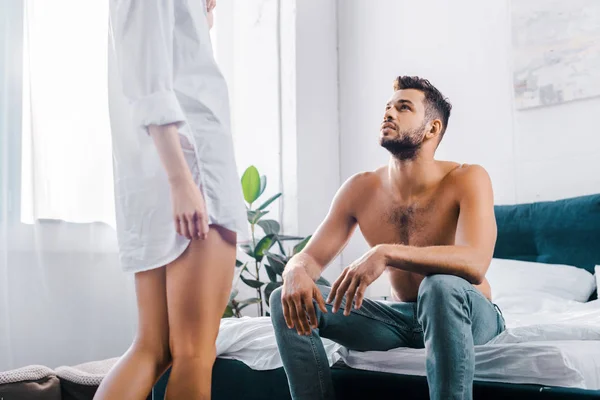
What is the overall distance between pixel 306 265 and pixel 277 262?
1.72 meters

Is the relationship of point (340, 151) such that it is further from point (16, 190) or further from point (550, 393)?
point (550, 393)

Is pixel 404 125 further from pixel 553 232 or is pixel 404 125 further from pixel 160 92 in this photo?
pixel 553 232

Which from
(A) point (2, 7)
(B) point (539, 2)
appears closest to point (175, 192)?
(A) point (2, 7)

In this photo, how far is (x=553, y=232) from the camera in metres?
3.01

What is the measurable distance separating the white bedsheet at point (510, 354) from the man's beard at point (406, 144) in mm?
534

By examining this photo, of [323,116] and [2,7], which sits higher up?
[2,7]

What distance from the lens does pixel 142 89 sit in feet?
4.34

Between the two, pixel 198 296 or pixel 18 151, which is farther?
pixel 18 151

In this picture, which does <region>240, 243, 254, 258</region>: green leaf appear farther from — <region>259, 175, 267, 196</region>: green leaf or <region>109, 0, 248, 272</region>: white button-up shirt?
<region>109, 0, 248, 272</region>: white button-up shirt

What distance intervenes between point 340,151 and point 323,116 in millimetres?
246

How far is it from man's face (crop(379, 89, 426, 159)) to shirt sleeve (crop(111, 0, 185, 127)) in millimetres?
751

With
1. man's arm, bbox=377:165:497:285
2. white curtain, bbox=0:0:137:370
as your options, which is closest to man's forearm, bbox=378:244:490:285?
man's arm, bbox=377:165:497:285

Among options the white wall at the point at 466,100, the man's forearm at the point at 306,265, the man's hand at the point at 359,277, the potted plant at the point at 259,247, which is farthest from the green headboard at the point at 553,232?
the man's hand at the point at 359,277

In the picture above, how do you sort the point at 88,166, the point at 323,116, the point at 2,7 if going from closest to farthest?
the point at 2,7 < the point at 88,166 < the point at 323,116
